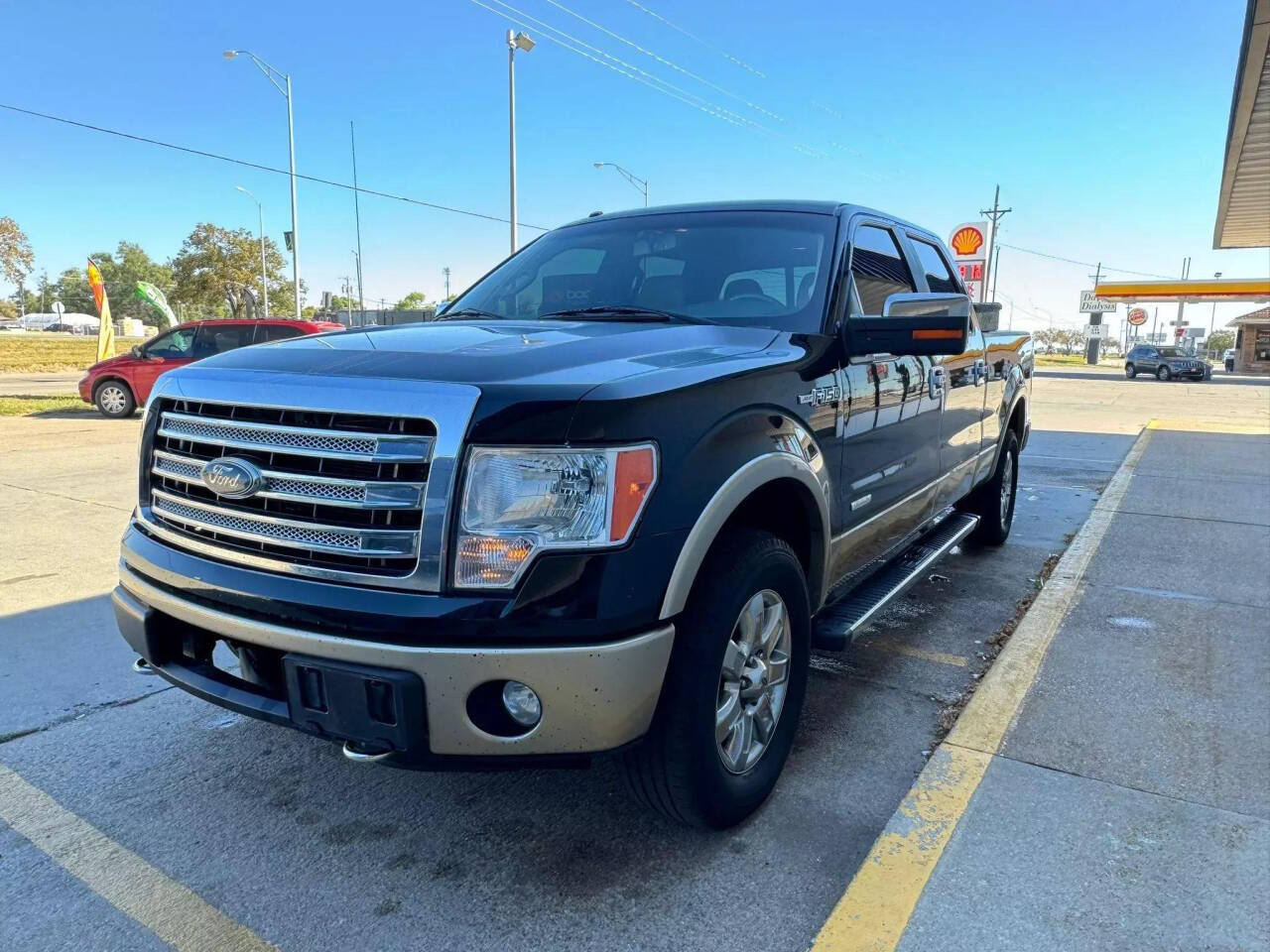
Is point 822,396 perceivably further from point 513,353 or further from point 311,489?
point 311,489

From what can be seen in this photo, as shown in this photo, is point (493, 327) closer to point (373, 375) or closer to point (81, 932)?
point (373, 375)

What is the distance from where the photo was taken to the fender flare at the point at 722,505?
84.7 inches

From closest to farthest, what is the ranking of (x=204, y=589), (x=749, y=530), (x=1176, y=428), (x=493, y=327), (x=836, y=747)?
(x=204, y=589) < (x=749, y=530) < (x=493, y=327) < (x=836, y=747) < (x=1176, y=428)

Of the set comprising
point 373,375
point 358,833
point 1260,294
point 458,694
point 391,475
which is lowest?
point 358,833

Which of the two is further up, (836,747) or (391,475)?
(391,475)

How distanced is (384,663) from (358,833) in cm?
92

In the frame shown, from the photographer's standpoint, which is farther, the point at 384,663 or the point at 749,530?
the point at 749,530

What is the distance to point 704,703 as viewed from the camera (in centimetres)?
226

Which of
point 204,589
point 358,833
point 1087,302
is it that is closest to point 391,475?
point 204,589

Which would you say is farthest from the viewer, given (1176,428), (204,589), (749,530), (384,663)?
(1176,428)

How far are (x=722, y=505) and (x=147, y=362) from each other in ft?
47.6

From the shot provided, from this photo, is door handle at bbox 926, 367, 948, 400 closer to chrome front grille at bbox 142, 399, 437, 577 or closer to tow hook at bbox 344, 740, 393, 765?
chrome front grille at bbox 142, 399, 437, 577

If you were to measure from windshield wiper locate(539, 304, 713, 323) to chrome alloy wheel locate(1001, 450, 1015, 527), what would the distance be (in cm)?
372

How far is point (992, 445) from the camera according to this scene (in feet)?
18.3
